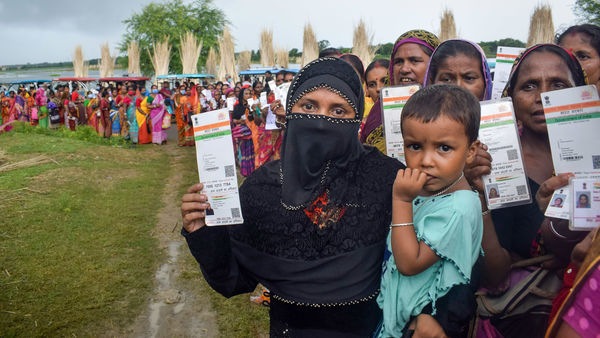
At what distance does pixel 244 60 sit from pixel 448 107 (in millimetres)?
26498

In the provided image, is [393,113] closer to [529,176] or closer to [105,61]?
[529,176]

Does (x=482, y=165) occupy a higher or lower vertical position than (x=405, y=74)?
lower

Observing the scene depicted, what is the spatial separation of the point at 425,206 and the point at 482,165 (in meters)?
0.27

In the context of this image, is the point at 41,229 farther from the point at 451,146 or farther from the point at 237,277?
the point at 451,146

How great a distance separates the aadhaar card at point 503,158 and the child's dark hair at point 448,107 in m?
0.10

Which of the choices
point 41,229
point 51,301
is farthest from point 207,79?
point 51,301

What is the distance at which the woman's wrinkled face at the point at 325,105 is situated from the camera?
1.76 metres

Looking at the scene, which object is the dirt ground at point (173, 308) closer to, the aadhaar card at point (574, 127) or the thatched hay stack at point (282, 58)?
the aadhaar card at point (574, 127)

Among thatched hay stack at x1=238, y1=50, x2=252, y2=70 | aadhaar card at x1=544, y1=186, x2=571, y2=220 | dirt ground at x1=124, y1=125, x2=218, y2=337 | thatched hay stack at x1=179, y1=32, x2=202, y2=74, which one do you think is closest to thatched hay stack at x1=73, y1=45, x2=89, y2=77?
thatched hay stack at x1=179, y1=32, x2=202, y2=74

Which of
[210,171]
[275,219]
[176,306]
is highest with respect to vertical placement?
[210,171]

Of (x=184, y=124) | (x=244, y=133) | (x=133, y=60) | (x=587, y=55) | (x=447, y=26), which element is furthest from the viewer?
(x=133, y=60)

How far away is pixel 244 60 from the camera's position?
2698 centimetres

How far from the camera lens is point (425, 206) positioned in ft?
5.06

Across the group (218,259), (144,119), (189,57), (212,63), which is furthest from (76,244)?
(212,63)
